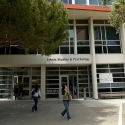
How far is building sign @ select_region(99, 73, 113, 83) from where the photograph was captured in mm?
18688

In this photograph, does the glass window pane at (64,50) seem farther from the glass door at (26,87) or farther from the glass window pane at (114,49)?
the glass door at (26,87)

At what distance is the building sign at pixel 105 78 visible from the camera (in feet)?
61.3

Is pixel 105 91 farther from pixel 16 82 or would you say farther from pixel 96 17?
pixel 16 82

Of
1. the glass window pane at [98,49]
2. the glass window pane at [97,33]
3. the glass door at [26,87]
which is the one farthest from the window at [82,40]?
the glass door at [26,87]

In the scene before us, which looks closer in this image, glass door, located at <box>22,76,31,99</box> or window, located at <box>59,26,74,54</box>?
window, located at <box>59,26,74,54</box>

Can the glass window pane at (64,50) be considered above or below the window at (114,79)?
above

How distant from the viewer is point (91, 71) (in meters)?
19.0

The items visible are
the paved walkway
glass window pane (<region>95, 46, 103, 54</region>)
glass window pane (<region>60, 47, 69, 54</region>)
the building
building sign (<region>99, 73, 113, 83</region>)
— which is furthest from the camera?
glass window pane (<region>95, 46, 103, 54</region>)

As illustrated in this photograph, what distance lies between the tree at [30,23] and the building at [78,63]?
22.9ft

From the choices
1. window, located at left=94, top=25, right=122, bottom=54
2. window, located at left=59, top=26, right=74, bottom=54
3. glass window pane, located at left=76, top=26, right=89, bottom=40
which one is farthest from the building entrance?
window, located at left=94, top=25, right=122, bottom=54

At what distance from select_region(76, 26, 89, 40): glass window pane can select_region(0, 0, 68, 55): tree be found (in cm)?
856

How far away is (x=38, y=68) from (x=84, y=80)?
5284 mm

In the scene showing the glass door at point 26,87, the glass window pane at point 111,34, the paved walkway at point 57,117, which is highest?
the glass window pane at point 111,34

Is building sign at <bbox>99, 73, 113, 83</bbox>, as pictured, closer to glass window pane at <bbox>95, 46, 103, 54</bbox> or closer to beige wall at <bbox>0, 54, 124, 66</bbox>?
beige wall at <bbox>0, 54, 124, 66</bbox>
